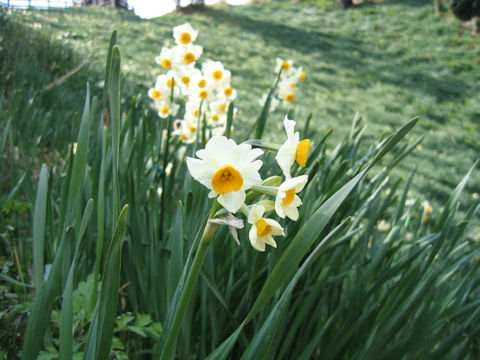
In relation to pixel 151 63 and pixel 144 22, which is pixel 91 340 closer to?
pixel 151 63

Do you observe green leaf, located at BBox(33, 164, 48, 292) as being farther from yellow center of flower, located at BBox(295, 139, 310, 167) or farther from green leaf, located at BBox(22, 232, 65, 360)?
yellow center of flower, located at BBox(295, 139, 310, 167)

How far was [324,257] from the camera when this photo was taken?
1.18m

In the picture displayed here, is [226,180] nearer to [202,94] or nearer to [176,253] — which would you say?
[176,253]

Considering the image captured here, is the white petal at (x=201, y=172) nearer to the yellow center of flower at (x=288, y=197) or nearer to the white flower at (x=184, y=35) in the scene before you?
the yellow center of flower at (x=288, y=197)

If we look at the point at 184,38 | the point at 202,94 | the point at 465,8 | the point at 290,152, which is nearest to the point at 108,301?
the point at 290,152

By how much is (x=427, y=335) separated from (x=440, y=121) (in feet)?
19.7

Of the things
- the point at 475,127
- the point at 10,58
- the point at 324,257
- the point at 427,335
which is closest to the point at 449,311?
the point at 427,335

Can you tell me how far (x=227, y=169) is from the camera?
24.6 inches

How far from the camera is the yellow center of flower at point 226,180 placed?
610mm

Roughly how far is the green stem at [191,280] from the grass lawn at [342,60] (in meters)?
2.90

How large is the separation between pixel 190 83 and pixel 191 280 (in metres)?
1.35

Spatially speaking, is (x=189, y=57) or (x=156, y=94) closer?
(x=189, y=57)

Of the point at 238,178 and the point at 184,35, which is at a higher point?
the point at 184,35

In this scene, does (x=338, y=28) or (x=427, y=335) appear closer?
(x=427, y=335)
